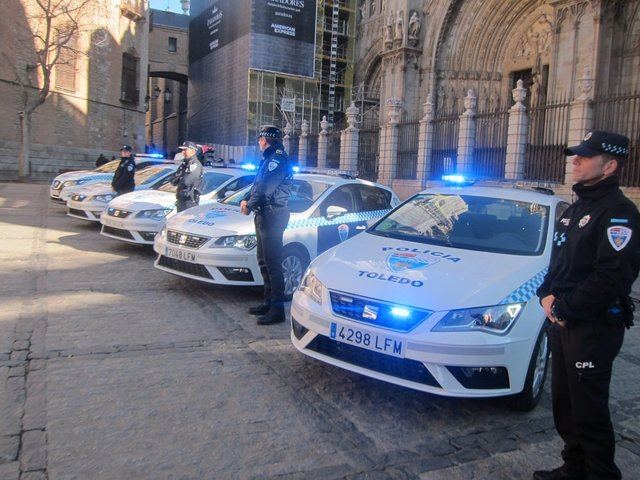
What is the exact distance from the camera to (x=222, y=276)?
257 inches

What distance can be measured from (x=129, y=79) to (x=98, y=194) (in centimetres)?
2676

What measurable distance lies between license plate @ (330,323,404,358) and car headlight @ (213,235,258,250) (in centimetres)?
282

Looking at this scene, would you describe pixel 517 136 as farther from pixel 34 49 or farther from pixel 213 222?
pixel 34 49

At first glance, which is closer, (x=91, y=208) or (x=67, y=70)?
(x=91, y=208)

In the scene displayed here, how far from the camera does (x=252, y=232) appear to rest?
670cm

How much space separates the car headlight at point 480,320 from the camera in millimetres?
3676

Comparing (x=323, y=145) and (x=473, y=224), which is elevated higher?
(x=323, y=145)

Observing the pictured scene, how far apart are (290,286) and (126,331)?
209cm

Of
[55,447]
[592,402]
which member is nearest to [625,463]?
[592,402]

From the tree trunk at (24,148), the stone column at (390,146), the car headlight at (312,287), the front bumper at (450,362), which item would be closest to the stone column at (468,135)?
the stone column at (390,146)

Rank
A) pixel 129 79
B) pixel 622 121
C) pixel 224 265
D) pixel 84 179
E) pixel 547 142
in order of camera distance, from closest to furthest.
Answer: pixel 224 265 → pixel 622 121 → pixel 547 142 → pixel 84 179 → pixel 129 79

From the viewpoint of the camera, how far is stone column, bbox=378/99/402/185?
18969 millimetres

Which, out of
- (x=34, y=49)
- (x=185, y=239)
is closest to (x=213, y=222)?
(x=185, y=239)

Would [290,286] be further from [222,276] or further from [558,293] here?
[558,293]
